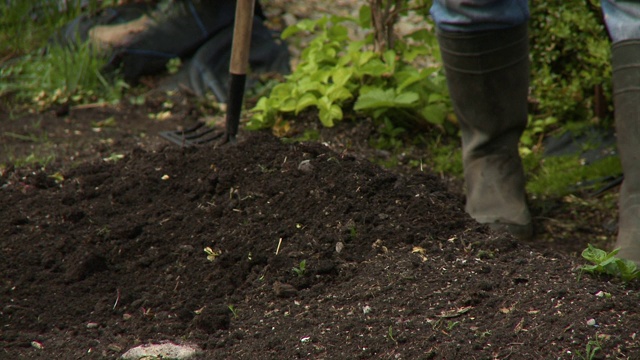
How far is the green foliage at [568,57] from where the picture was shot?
3.41 metres

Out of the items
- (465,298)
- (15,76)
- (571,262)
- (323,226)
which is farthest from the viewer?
(15,76)

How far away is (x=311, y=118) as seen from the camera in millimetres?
3551

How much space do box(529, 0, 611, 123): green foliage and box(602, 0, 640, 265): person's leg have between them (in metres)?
0.92

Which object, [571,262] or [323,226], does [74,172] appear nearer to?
[323,226]

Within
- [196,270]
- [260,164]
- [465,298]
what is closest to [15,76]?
[260,164]

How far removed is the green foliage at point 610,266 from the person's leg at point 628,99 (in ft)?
1.03

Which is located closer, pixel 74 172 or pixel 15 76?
pixel 74 172

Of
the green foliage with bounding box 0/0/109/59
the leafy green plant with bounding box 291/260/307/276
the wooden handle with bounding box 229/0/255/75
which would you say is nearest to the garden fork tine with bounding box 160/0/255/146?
the wooden handle with bounding box 229/0/255/75

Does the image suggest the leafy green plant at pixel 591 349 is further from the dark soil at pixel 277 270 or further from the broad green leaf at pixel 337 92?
the broad green leaf at pixel 337 92

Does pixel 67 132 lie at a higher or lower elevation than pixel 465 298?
lower

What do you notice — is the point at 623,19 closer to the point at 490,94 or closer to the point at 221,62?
the point at 490,94

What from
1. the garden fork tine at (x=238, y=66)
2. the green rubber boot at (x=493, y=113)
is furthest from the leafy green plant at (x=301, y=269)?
the garden fork tine at (x=238, y=66)

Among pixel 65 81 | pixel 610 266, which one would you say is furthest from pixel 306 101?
pixel 610 266

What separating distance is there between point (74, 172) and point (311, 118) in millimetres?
1093
